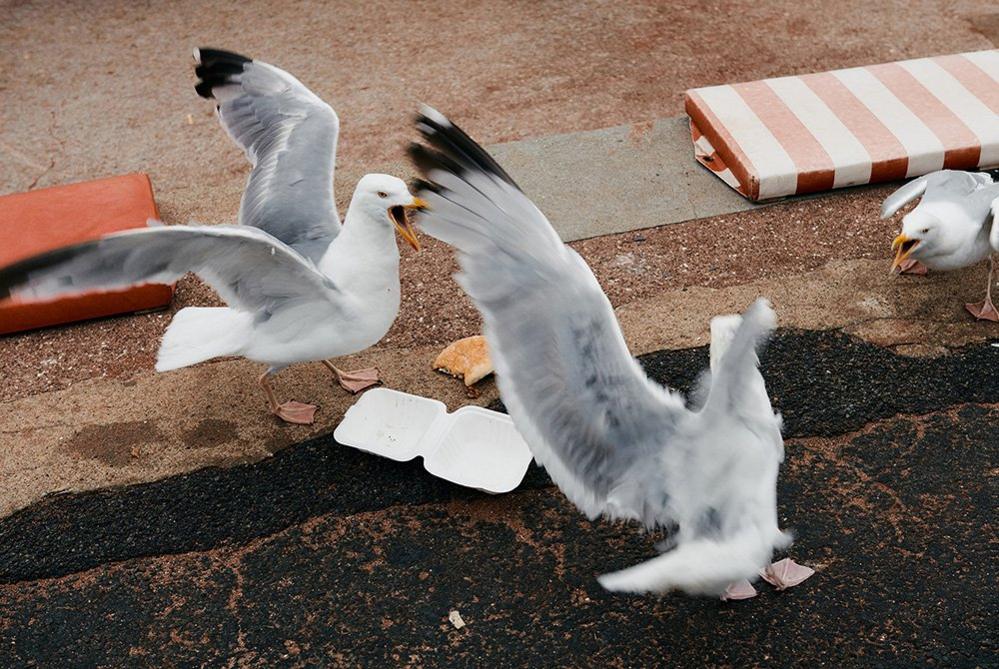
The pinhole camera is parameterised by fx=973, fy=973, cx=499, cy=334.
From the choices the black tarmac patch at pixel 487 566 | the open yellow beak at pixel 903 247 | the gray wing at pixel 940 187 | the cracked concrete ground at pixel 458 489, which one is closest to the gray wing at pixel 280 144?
the cracked concrete ground at pixel 458 489

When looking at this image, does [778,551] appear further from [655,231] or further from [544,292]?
[655,231]

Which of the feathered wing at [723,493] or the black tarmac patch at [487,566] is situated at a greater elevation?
the feathered wing at [723,493]

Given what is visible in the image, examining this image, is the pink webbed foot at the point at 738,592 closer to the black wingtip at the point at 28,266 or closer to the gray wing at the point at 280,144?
the gray wing at the point at 280,144

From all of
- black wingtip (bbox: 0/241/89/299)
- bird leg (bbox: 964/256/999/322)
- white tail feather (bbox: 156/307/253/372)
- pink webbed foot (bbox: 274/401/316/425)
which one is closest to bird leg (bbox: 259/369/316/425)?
pink webbed foot (bbox: 274/401/316/425)

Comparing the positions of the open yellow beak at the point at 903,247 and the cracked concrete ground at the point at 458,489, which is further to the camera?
the open yellow beak at the point at 903,247

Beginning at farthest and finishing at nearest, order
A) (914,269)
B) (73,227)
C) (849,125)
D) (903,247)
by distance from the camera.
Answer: (849,125)
(73,227)
(914,269)
(903,247)

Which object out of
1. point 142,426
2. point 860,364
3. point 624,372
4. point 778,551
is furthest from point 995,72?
point 142,426

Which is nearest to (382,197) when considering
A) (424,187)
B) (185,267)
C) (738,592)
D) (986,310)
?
(424,187)

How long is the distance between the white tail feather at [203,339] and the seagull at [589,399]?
102 cm

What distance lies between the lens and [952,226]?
3971 mm

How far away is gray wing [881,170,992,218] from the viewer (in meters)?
4.15

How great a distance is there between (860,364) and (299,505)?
2249mm

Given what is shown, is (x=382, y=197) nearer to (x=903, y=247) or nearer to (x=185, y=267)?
(x=185, y=267)

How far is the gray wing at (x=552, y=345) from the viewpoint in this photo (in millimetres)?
2668
